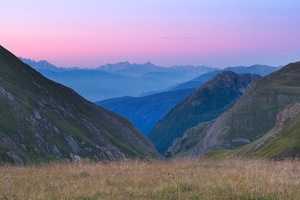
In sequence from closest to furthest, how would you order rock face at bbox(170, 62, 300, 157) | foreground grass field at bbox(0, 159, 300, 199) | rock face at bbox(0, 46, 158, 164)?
foreground grass field at bbox(0, 159, 300, 199) < rock face at bbox(0, 46, 158, 164) < rock face at bbox(170, 62, 300, 157)

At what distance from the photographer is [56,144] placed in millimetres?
75875

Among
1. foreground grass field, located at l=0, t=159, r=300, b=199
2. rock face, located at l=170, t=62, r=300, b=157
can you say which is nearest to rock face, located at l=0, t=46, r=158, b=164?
foreground grass field, located at l=0, t=159, r=300, b=199

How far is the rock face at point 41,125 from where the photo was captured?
6425 cm

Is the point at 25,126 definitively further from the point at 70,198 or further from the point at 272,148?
the point at 70,198

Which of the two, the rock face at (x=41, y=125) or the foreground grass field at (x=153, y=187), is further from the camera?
the rock face at (x=41, y=125)

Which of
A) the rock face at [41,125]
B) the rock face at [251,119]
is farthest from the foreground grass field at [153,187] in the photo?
the rock face at [251,119]

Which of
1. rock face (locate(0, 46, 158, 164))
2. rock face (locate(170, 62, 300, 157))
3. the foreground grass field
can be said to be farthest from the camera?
rock face (locate(170, 62, 300, 157))

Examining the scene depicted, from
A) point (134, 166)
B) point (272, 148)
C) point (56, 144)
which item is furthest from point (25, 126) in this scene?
point (134, 166)

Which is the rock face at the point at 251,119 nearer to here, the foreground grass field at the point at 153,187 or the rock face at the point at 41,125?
the rock face at the point at 41,125

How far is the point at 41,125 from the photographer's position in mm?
77062

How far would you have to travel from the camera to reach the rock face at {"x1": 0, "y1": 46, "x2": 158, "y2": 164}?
211 feet

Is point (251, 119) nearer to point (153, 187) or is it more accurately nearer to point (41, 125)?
point (41, 125)

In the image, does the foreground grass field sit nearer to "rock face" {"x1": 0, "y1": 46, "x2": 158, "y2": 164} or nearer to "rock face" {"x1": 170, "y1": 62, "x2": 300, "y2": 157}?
"rock face" {"x1": 0, "y1": 46, "x2": 158, "y2": 164}

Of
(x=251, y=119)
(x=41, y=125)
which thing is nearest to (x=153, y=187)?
(x=41, y=125)
